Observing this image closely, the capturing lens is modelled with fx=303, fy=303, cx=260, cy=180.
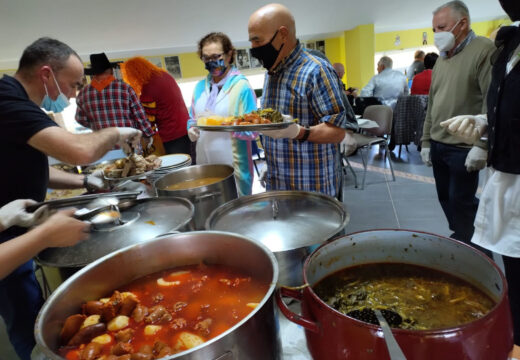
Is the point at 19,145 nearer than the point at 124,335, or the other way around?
the point at 124,335

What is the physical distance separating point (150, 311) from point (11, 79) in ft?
4.55

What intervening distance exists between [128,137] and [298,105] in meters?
0.96

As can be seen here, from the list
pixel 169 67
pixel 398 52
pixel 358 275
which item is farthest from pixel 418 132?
pixel 398 52

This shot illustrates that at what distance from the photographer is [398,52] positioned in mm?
12609

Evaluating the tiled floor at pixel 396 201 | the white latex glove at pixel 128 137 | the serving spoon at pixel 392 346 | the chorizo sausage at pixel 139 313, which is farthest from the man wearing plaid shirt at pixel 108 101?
the serving spoon at pixel 392 346

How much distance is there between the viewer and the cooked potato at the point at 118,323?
29.9 inches

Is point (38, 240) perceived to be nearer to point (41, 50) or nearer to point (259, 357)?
point (259, 357)

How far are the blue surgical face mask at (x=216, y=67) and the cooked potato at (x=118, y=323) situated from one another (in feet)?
7.00

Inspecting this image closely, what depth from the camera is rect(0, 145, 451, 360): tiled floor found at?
11.0ft

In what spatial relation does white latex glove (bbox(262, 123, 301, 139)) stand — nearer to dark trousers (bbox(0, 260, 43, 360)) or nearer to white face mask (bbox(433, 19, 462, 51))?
dark trousers (bbox(0, 260, 43, 360))

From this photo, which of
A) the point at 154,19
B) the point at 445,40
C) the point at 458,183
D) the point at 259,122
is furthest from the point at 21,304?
the point at 154,19

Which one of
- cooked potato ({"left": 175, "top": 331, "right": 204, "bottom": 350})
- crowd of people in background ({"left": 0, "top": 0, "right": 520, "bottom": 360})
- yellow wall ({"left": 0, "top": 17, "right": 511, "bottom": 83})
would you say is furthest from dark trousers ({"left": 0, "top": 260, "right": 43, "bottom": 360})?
yellow wall ({"left": 0, "top": 17, "right": 511, "bottom": 83})

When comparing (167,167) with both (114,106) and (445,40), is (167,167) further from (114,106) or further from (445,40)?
(445,40)

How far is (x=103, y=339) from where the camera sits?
72 centimetres
